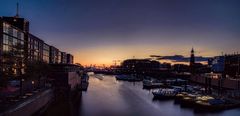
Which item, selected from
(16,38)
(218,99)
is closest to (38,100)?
(218,99)

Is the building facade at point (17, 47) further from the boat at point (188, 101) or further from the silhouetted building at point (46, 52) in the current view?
the boat at point (188, 101)

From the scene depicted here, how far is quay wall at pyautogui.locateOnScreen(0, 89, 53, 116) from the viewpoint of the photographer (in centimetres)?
2587

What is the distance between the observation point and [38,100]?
A: 37.3m

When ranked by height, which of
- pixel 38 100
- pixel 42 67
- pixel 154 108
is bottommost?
pixel 154 108

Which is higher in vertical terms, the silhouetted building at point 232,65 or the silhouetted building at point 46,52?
the silhouetted building at point 46,52

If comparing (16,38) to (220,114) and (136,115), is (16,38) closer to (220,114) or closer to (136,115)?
(136,115)

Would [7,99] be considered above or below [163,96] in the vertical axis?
above

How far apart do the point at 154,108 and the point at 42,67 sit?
2423 centimetres

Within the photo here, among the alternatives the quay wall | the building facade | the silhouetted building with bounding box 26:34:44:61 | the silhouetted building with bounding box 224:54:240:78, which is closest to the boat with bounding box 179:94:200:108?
the quay wall

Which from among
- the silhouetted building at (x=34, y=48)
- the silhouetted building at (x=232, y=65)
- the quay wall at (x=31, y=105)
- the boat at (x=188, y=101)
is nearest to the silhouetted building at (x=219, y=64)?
the silhouetted building at (x=232, y=65)

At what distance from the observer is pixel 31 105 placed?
32906 mm

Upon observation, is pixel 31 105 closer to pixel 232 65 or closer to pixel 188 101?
pixel 188 101

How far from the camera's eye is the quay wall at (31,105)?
2587 cm

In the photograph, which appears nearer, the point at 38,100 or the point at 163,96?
the point at 38,100
